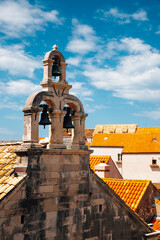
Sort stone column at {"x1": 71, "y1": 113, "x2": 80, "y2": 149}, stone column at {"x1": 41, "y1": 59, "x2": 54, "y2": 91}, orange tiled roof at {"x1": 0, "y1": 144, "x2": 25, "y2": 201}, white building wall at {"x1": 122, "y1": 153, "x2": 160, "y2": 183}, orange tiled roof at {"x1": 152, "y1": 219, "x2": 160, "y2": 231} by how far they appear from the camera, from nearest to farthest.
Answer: orange tiled roof at {"x1": 0, "y1": 144, "x2": 25, "y2": 201} → stone column at {"x1": 41, "y1": 59, "x2": 54, "y2": 91} → stone column at {"x1": 71, "y1": 113, "x2": 80, "y2": 149} → orange tiled roof at {"x1": 152, "y1": 219, "x2": 160, "y2": 231} → white building wall at {"x1": 122, "y1": 153, "x2": 160, "y2": 183}

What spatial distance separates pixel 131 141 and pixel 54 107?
37892 mm

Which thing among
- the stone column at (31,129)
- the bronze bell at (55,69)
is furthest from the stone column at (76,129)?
the stone column at (31,129)

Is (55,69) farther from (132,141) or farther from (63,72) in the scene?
(132,141)

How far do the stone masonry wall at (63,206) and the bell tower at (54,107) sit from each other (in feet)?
1.34

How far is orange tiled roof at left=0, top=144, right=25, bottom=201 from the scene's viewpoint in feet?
26.2

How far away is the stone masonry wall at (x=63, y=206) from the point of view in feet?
26.3

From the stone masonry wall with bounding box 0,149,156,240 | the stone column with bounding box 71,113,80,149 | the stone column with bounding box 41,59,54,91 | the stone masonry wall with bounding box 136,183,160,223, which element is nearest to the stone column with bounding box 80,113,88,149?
the stone column with bounding box 71,113,80,149

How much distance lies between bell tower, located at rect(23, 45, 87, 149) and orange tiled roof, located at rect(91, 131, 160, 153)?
1343 inches

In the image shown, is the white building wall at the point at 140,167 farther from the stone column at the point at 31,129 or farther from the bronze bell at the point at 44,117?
the stone column at the point at 31,129

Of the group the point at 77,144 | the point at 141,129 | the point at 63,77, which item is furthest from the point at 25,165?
the point at 141,129

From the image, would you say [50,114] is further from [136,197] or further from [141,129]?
[141,129]

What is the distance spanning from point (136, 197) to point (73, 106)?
7.09m

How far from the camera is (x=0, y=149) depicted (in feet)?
38.7

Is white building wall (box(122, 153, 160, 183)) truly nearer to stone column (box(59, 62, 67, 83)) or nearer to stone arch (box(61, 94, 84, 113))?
stone arch (box(61, 94, 84, 113))
